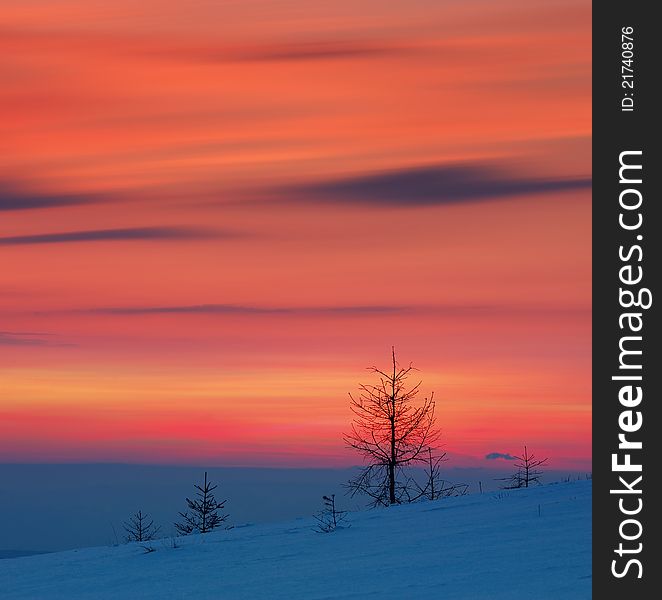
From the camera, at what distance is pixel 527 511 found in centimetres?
1631

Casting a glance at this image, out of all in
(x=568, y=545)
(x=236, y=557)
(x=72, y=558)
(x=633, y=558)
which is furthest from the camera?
(x=72, y=558)

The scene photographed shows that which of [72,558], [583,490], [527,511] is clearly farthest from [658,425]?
[72,558]

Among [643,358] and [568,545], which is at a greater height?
[643,358]

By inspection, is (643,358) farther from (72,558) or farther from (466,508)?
(72,558)

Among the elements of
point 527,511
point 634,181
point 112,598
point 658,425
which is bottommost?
point 112,598

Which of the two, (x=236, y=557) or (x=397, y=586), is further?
(x=236, y=557)

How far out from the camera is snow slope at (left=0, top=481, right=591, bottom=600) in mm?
11961

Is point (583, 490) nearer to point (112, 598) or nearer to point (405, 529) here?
point (405, 529)

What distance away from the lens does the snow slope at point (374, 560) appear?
11961 mm

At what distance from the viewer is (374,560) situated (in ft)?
45.6

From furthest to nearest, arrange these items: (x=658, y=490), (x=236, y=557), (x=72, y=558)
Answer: (x=72, y=558)
(x=236, y=557)
(x=658, y=490)

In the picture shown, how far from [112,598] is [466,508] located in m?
6.26

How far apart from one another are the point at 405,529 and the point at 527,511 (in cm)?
180

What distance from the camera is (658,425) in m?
12.3
